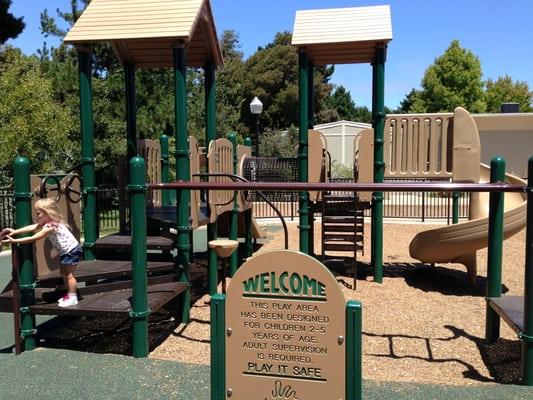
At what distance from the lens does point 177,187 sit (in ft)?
12.7

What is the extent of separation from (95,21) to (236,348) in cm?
424

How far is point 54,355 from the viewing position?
3807 mm

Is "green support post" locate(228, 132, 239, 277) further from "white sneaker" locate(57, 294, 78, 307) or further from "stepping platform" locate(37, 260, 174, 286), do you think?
"white sneaker" locate(57, 294, 78, 307)

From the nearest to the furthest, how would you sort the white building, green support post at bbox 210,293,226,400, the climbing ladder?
green support post at bbox 210,293,226,400 → the climbing ladder → the white building

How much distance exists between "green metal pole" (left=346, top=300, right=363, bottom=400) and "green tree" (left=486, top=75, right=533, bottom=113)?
133 ft

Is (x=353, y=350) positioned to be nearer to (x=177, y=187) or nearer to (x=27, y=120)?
(x=177, y=187)

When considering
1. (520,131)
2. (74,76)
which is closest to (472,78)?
(520,131)

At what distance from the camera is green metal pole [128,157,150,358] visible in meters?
3.73

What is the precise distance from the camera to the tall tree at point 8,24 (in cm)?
1436

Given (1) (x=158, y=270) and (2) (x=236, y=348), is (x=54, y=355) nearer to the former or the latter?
(1) (x=158, y=270)

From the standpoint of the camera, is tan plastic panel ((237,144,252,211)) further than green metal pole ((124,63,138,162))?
Yes

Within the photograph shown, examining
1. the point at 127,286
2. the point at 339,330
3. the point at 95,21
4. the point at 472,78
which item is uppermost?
the point at 472,78

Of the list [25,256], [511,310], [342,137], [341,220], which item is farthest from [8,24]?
[342,137]

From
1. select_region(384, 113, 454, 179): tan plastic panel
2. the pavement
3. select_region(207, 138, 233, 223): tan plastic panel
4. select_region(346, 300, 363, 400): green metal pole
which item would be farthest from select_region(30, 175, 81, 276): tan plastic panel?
select_region(384, 113, 454, 179): tan plastic panel
